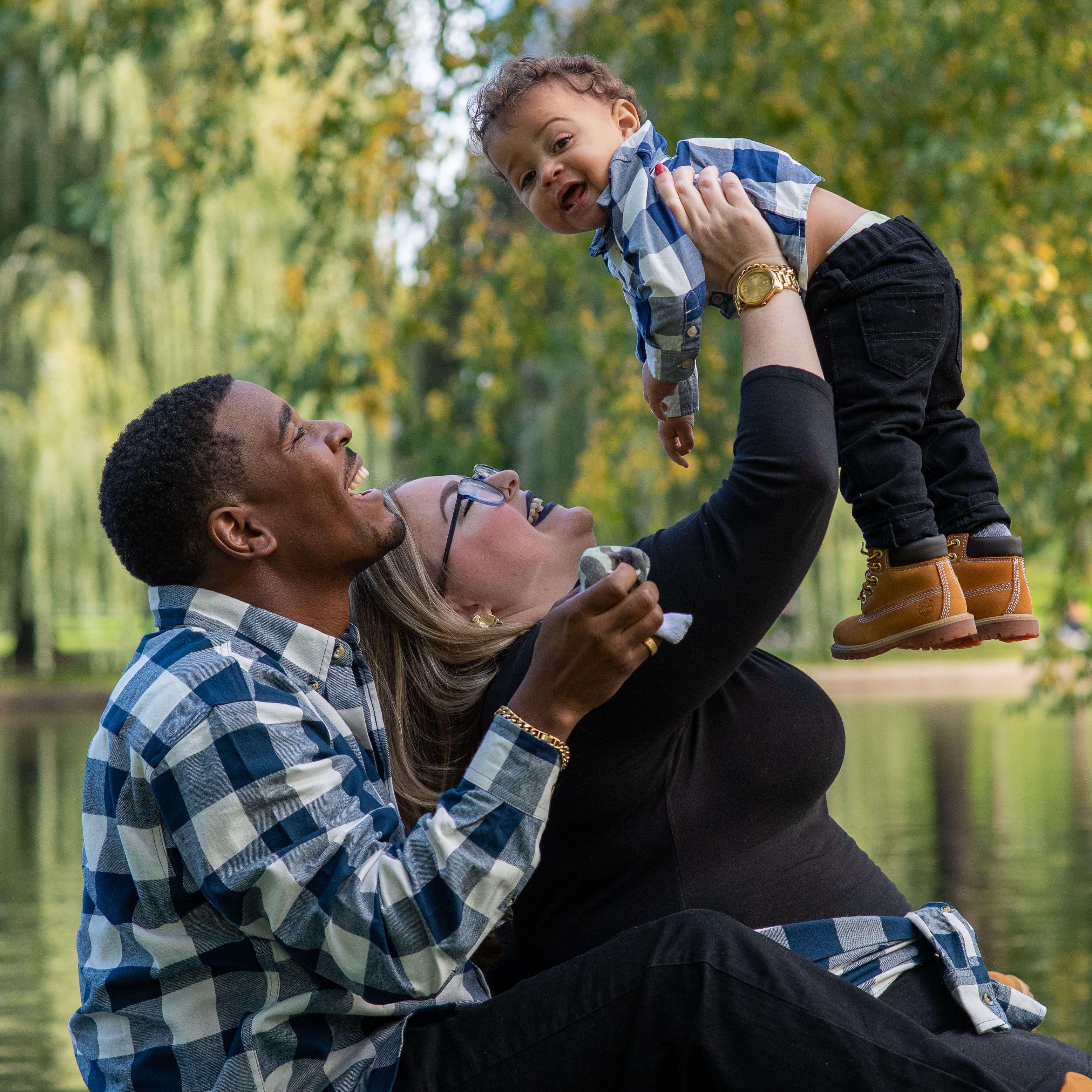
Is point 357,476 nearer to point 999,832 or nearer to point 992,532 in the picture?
point 992,532

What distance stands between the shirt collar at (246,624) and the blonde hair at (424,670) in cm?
30

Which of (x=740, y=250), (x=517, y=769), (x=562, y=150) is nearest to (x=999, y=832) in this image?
(x=562, y=150)

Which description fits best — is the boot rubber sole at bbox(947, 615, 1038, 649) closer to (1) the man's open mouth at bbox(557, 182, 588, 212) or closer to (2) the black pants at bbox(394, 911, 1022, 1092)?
(2) the black pants at bbox(394, 911, 1022, 1092)

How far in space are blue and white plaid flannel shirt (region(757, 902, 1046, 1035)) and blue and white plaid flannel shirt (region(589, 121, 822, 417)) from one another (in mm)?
751

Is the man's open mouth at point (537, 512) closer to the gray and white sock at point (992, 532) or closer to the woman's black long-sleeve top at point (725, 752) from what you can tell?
the woman's black long-sleeve top at point (725, 752)

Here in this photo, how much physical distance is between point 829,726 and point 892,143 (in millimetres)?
4046

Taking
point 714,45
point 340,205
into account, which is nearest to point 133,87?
point 340,205

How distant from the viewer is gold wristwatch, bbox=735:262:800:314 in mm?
1598

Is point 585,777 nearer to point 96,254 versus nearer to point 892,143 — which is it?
point 892,143

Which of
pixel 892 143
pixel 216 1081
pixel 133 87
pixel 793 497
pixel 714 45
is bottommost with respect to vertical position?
pixel 216 1081

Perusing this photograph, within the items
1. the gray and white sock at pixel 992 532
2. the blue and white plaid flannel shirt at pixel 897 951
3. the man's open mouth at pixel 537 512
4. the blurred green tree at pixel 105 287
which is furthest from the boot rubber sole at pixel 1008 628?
the blurred green tree at pixel 105 287

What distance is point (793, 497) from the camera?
1.44 m

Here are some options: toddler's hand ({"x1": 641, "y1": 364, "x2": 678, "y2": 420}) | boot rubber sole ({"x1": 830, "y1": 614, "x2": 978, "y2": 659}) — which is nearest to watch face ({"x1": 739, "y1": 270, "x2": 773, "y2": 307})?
toddler's hand ({"x1": 641, "y1": 364, "x2": 678, "y2": 420})

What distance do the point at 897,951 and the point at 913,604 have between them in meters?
0.43
